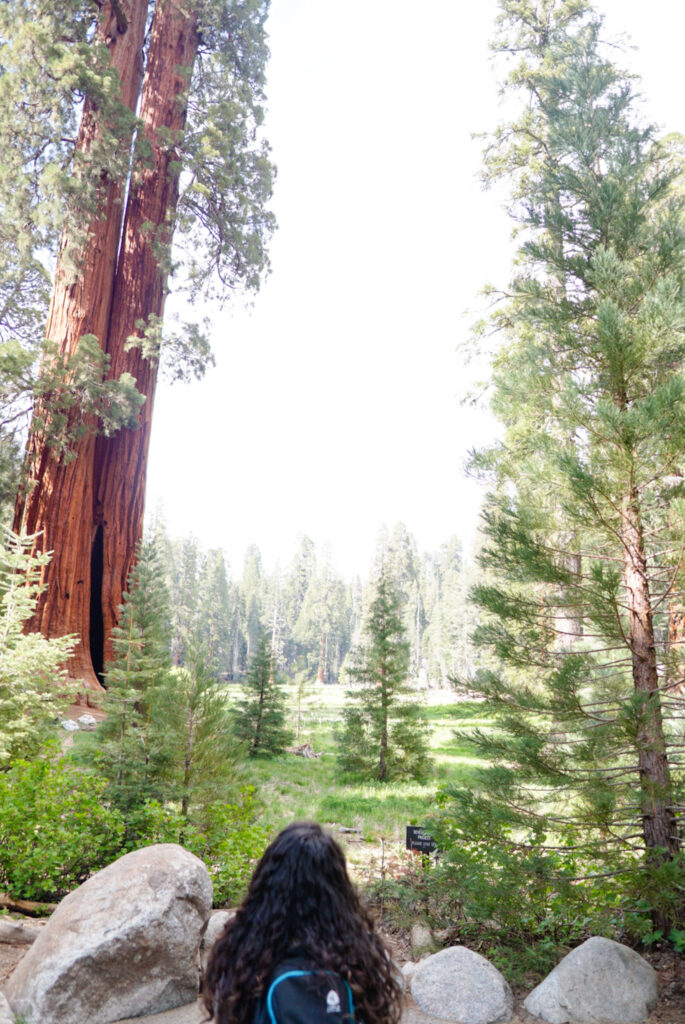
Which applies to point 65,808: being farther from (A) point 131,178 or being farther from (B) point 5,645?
(A) point 131,178

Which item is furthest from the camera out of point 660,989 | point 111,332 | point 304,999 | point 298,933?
point 111,332

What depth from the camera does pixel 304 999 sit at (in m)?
1.51

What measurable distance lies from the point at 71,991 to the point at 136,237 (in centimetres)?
1274

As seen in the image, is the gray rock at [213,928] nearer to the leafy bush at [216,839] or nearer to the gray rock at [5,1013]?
the leafy bush at [216,839]

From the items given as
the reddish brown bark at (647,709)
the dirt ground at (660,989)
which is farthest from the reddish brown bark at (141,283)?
the reddish brown bark at (647,709)

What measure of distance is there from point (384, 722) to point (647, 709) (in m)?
10.1

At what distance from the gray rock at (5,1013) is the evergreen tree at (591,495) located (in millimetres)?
3049

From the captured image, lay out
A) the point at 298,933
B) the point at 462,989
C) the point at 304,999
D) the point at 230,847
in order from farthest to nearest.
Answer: the point at 230,847, the point at 462,989, the point at 298,933, the point at 304,999

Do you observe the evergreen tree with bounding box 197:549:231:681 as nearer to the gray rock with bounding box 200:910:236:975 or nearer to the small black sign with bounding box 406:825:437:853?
the small black sign with bounding box 406:825:437:853

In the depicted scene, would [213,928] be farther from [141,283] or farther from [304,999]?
[141,283]

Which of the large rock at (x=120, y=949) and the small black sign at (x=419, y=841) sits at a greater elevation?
the small black sign at (x=419, y=841)

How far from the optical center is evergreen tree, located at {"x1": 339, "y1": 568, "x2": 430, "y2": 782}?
44.3ft

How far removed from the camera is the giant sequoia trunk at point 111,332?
35.4ft

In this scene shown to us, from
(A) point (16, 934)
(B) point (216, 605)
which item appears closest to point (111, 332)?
(A) point (16, 934)
